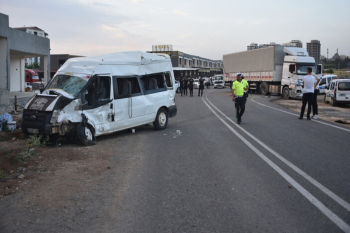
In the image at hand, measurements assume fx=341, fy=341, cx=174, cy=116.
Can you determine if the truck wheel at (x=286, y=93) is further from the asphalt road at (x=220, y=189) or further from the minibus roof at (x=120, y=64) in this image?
the asphalt road at (x=220, y=189)

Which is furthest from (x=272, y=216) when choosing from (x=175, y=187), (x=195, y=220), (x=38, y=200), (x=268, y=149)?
(x=268, y=149)

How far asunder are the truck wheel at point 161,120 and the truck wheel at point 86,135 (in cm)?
306

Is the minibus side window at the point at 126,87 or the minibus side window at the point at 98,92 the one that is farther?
the minibus side window at the point at 126,87

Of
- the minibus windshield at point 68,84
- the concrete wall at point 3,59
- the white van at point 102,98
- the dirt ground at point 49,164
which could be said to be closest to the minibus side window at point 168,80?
the white van at point 102,98

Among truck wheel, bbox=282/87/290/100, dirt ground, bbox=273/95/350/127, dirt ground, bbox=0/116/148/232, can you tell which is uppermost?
truck wheel, bbox=282/87/290/100

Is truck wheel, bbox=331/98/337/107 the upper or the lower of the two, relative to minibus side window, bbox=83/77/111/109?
lower

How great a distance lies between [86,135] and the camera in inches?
366

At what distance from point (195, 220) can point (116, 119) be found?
20.9ft

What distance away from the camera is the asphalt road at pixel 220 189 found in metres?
4.36

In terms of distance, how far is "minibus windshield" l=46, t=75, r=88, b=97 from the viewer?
9481 mm

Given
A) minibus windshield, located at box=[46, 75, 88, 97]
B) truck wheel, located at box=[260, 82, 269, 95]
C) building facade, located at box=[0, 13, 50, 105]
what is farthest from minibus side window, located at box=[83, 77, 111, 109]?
truck wheel, located at box=[260, 82, 269, 95]

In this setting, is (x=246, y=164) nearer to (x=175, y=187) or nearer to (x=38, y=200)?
(x=175, y=187)

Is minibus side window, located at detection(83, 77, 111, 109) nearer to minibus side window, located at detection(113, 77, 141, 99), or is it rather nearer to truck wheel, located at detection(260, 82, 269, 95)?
minibus side window, located at detection(113, 77, 141, 99)

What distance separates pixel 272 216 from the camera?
4531mm
